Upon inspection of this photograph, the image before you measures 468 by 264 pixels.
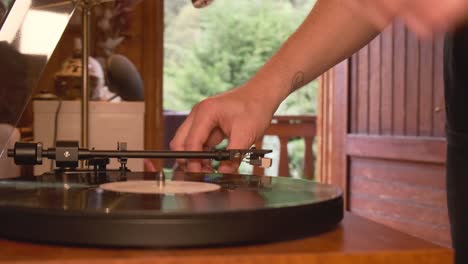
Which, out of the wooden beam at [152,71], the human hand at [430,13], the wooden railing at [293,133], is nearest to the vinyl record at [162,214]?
the human hand at [430,13]

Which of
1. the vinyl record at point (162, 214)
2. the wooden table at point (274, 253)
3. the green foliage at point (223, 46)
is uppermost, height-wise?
the green foliage at point (223, 46)

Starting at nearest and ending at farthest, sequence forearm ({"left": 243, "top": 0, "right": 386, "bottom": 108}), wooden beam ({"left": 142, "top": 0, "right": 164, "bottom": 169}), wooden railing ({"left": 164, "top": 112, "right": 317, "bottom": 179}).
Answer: forearm ({"left": 243, "top": 0, "right": 386, "bottom": 108}) → wooden beam ({"left": 142, "top": 0, "right": 164, "bottom": 169}) → wooden railing ({"left": 164, "top": 112, "right": 317, "bottom": 179})

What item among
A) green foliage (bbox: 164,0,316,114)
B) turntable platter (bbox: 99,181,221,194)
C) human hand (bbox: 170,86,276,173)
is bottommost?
turntable platter (bbox: 99,181,221,194)

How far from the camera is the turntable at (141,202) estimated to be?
47 cm

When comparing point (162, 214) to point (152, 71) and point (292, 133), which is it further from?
point (292, 133)

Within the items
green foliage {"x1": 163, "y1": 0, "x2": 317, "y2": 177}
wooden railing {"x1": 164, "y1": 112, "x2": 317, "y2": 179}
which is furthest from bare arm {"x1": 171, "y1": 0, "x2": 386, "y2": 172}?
green foliage {"x1": 163, "y1": 0, "x2": 317, "y2": 177}

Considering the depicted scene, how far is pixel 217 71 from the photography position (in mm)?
7898

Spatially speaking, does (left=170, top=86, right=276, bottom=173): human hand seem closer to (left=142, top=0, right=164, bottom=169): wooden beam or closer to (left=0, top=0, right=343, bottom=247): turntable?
(left=0, top=0, right=343, bottom=247): turntable

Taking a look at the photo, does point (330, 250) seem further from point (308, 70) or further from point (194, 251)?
point (308, 70)

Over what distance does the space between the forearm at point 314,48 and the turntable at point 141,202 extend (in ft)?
0.49

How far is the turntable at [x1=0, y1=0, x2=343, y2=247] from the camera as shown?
0.47 metres

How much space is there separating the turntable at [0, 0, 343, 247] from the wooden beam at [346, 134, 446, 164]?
6.02 ft

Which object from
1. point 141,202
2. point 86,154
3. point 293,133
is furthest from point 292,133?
point 141,202

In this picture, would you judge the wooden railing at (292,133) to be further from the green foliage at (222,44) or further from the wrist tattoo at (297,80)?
the green foliage at (222,44)
